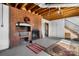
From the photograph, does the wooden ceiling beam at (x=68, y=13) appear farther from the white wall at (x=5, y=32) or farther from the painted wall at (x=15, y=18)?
the white wall at (x=5, y=32)

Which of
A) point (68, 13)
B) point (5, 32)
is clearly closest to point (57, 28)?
point (68, 13)

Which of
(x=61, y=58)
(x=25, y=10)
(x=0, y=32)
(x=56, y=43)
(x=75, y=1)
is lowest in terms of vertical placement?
(x=61, y=58)

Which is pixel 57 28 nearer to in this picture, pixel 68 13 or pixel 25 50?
pixel 68 13

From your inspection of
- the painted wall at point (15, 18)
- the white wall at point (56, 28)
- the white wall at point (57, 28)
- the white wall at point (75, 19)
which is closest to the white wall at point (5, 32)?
the painted wall at point (15, 18)

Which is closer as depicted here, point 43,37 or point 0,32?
point 0,32

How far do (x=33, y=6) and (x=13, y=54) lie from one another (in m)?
0.94

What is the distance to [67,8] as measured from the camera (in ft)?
7.16

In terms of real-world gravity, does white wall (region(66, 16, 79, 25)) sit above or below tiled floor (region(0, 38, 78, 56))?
above

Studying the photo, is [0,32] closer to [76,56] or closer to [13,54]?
[13,54]

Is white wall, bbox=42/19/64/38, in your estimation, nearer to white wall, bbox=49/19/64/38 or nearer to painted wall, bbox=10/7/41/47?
white wall, bbox=49/19/64/38

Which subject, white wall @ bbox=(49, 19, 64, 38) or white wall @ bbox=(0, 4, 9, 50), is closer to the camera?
white wall @ bbox=(0, 4, 9, 50)

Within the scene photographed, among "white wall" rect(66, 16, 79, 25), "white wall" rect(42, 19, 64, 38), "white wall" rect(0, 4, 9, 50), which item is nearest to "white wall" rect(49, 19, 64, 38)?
"white wall" rect(42, 19, 64, 38)

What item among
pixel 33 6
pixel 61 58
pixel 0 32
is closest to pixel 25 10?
pixel 33 6

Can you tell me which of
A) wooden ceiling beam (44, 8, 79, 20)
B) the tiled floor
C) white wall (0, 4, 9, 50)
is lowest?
the tiled floor
